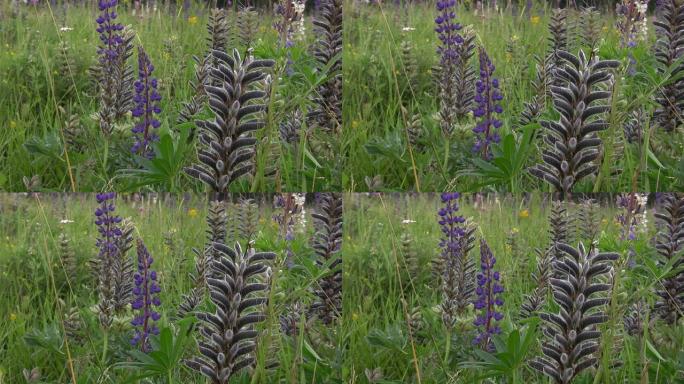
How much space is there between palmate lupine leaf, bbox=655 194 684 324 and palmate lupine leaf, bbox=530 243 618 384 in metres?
0.43

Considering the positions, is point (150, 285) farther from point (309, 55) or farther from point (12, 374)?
point (309, 55)

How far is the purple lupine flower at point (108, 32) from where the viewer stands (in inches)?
241

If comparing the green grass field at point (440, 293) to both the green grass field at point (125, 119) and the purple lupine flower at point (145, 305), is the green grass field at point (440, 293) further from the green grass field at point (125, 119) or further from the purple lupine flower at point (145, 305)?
the purple lupine flower at point (145, 305)

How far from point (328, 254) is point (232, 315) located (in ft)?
2.36

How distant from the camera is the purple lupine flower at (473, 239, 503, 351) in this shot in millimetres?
5934

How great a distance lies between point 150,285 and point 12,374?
0.89 metres

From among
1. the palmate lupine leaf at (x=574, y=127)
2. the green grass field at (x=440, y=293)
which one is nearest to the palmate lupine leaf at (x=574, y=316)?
the green grass field at (x=440, y=293)

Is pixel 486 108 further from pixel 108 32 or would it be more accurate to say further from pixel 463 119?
pixel 108 32

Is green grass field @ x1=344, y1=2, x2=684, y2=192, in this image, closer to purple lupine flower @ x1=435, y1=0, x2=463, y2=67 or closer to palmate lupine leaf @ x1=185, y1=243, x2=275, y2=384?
purple lupine flower @ x1=435, y1=0, x2=463, y2=67

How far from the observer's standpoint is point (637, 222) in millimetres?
6082

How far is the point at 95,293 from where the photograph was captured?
6117mm

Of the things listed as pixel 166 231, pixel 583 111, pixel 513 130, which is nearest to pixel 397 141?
pixel 513 130

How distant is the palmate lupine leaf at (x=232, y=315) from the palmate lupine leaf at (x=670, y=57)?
7.53 feet

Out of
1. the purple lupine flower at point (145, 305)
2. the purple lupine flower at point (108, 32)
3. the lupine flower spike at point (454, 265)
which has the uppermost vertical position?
the purple lupine flower at point (108, 32)
